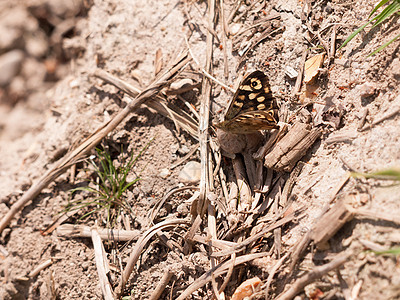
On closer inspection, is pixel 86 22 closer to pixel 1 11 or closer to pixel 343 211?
pixel 1 11

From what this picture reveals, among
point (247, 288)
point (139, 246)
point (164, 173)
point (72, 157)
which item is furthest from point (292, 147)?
point (72, 157)

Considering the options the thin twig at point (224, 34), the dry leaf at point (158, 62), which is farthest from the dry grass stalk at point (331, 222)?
the dry leaf at point (158, 62)

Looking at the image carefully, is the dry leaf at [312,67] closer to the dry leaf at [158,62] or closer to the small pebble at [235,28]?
the small pebble at [235,28]

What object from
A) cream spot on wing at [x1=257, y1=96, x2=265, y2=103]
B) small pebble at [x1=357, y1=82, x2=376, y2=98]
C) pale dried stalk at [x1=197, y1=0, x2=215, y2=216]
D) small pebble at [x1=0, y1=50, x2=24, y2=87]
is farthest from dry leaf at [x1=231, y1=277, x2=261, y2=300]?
small pebble at [x1=0, y1=50, x2=24, y2=87]

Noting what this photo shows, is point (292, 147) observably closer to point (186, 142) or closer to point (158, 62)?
point (186, 142)

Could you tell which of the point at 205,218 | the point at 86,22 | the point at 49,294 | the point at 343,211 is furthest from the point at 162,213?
the point at 86,22
